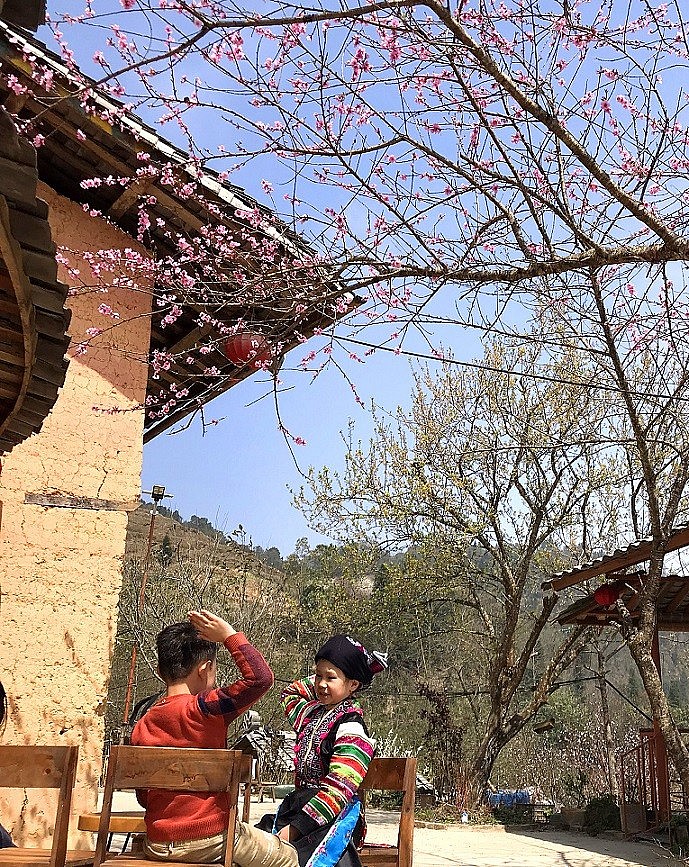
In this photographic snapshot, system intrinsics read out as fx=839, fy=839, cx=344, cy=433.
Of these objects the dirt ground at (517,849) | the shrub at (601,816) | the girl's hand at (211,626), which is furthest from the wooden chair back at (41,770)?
the shrub at (601,816)

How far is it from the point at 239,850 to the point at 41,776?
1.96 feet

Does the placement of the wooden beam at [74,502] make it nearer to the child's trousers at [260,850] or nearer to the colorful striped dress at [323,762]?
the colorful striped dress at [323,762]

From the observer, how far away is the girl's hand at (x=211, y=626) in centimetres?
239

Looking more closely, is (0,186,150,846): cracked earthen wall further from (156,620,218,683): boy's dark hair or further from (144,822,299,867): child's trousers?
(144,822,299,867): child's trousers

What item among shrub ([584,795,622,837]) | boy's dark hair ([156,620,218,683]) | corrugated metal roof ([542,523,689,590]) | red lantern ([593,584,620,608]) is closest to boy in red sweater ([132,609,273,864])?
boy's dark hair ([156,620,218,683])

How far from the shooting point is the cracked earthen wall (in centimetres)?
466

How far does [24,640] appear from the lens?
4.70 metres

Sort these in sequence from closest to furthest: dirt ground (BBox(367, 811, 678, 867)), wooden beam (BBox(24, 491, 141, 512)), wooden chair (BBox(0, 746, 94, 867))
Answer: wooden chair (BBox(0, 746, 94, 867)) → wooden beam (BBox(24, 491, 141, 512)) → dirt ground (BBox(367, 811, 678, 867))

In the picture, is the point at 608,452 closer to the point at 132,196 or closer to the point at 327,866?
the point at 132,196

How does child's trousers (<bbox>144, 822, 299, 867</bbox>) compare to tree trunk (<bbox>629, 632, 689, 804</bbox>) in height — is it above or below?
below

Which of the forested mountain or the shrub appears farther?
the forested mountain

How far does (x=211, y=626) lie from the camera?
2.40 metres

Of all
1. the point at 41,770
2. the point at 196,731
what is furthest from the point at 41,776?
the point at 196,731

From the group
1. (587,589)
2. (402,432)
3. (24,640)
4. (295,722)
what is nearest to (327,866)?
(295,722)
